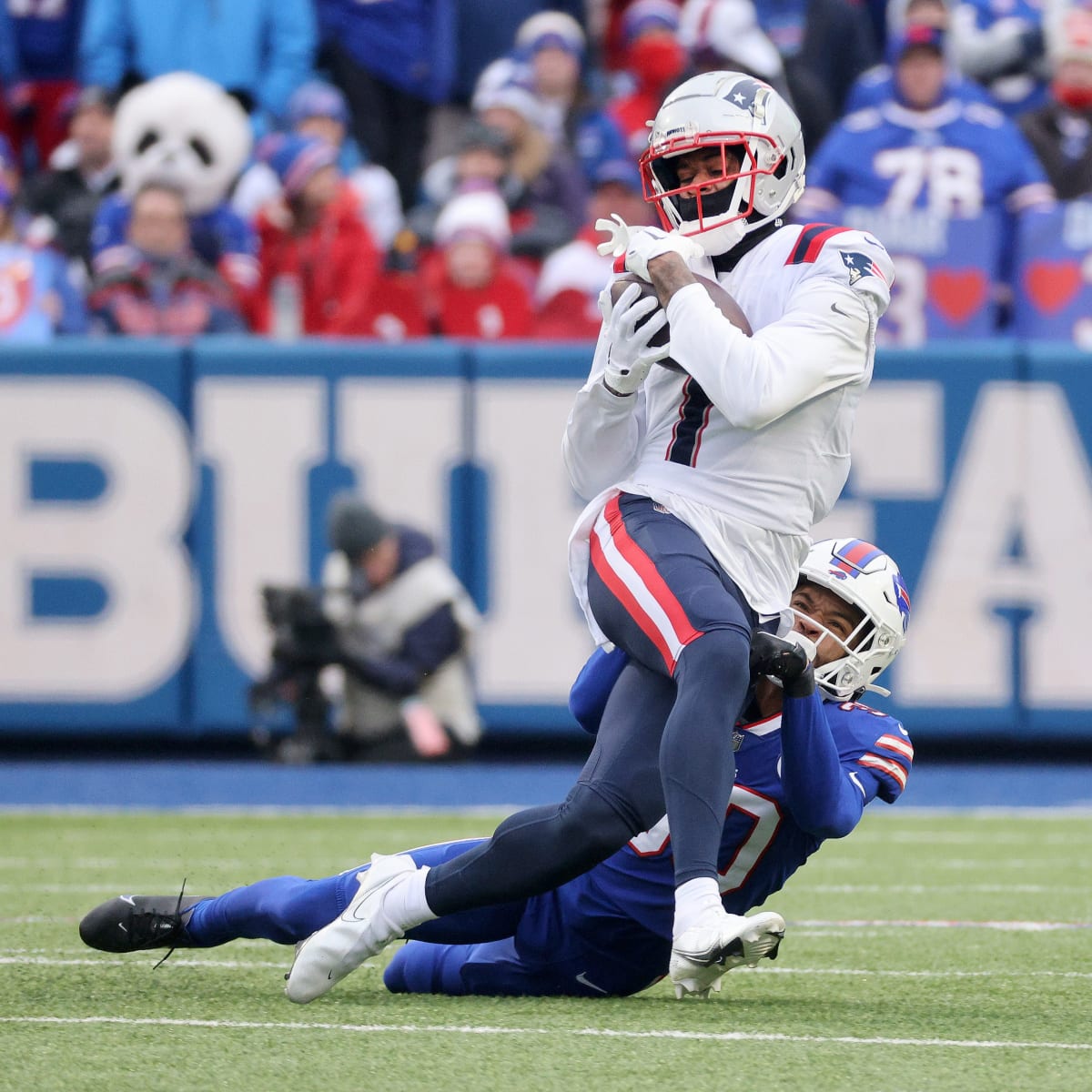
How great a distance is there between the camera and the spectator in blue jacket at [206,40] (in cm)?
1098

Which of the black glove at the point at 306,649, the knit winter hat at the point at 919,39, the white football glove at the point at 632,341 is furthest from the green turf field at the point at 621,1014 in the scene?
the knit winter hat at the point at 919,39

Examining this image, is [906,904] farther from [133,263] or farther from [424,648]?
[133,263]

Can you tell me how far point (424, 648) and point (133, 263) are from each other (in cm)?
226

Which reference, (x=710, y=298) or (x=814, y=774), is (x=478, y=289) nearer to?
(x=710, y=298)

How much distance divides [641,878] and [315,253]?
645 cm

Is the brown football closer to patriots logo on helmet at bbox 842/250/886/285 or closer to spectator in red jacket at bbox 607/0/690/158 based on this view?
patriots logo on helmet at bbox 842/250/886/285

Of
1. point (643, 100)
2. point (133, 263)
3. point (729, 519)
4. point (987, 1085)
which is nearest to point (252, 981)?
point (729, 519)

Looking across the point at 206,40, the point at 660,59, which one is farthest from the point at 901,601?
the point at 206,40

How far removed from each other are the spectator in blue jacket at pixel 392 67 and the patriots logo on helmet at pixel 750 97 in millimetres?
7676

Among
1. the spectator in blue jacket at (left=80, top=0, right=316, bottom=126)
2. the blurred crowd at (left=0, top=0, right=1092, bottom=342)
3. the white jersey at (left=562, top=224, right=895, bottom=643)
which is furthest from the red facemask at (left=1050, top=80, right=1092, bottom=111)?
the white jersey at (left=562, top=224, right=895, bottom=643)

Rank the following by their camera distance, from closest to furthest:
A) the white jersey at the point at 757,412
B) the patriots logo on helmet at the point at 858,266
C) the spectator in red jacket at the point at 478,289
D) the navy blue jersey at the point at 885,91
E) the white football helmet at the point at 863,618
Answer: the white jersey at the point at 757,412 < the patriots logo on helmet at the point at 858,266 < the white football helmet at the point at 863,618 < the spectator in red jacket at the point at 478,289 < the navy blue jersey at the point at 885,91

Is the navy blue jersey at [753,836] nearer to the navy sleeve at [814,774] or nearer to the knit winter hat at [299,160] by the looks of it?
the navy sleeve at [814,774]

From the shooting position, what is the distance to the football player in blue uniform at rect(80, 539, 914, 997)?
3.95 meters

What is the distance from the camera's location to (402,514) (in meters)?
9.58
